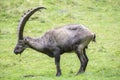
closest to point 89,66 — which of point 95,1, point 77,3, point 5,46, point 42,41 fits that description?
point 42,41

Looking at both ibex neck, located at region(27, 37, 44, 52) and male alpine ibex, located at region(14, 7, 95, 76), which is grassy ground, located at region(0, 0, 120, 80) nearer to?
male alpine ibex, located at region(14, 7, 95, 76)

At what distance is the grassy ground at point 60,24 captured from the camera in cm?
1647

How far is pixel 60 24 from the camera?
2945 cm

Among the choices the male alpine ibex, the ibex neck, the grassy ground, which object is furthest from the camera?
the grassy ground

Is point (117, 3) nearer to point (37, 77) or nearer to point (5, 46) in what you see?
point (5, 46)

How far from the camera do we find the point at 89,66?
17.8 metres

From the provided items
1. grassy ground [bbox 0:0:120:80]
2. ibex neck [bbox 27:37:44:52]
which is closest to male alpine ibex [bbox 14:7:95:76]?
ibex neck [bbox 27:37:44:52]

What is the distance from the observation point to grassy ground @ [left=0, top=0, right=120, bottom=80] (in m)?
16.5

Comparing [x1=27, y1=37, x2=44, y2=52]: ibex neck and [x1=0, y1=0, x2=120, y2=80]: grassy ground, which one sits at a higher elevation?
[x1=27, y1=37, x2=44, y2=52]: ibex neck

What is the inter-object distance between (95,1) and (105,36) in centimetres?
1280

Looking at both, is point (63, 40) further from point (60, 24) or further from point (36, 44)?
point (60, 24)

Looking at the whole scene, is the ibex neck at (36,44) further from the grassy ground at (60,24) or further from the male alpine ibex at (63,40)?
the grassy ground at (60,24)

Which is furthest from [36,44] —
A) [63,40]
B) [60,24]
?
[60,24]

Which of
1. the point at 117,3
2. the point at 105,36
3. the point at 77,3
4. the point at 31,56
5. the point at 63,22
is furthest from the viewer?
the point at 117,3
